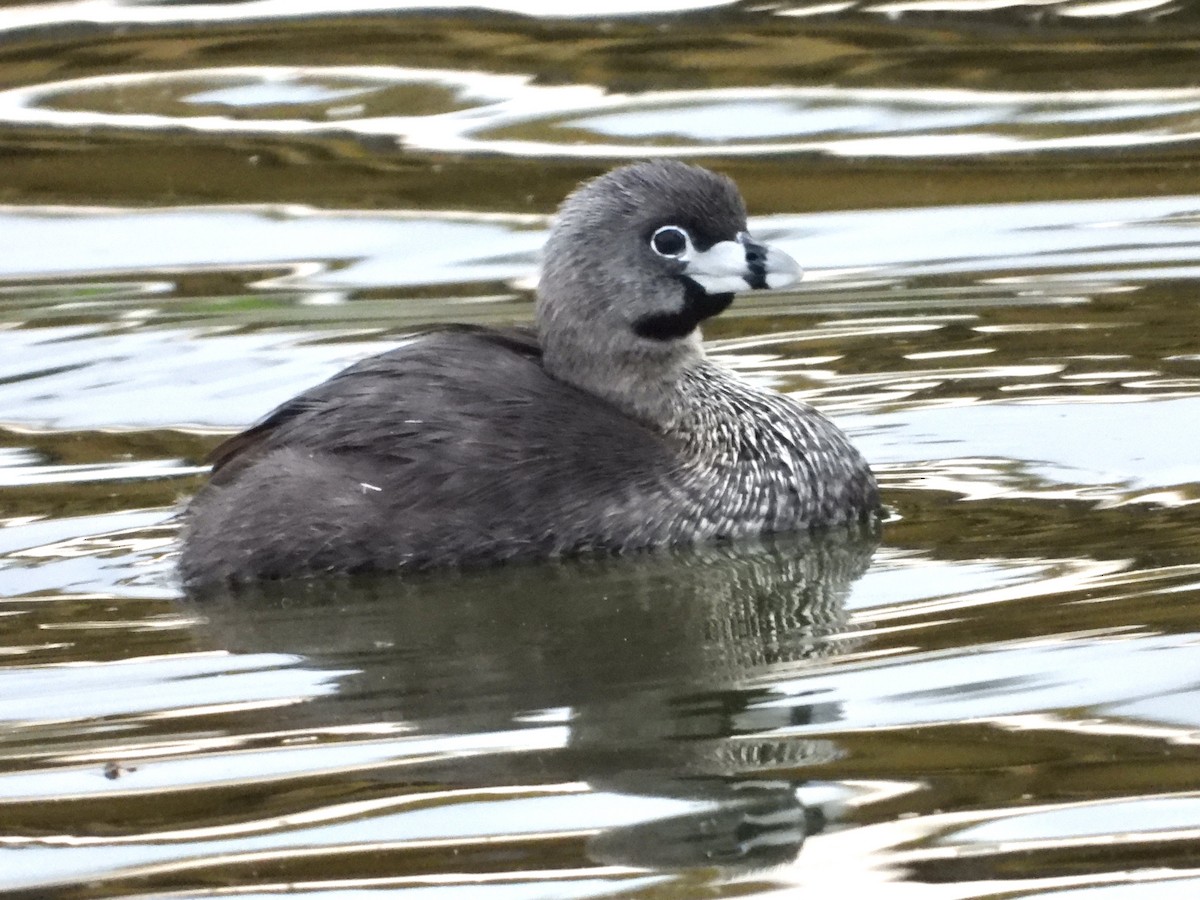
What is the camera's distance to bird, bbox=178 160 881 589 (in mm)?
6504

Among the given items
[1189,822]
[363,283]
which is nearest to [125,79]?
[363,283]

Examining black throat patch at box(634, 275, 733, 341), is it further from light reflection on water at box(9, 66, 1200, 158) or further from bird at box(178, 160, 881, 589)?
light reflection on water at box(9, 66, 1200, 158)

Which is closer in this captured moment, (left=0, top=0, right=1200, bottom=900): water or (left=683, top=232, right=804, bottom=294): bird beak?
(left=0, top=0, right=1200, bottom=900): water

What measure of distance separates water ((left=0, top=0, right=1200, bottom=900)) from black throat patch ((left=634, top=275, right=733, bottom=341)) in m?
0.70

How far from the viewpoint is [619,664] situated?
555 centimetres

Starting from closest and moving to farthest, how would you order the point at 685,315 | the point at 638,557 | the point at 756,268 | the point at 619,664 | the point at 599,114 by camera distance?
the point at 619,664 → the point at 638,557 → the point at 756,268 → the point at 685,315 → the point at 599,114

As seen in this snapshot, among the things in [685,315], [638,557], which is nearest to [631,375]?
[685,315]

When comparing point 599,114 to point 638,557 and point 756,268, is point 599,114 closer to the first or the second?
point 756,268

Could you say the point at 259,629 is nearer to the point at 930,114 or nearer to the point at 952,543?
the point at 952,543

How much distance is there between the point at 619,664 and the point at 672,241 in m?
1.70

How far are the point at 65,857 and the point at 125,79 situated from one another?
765cm

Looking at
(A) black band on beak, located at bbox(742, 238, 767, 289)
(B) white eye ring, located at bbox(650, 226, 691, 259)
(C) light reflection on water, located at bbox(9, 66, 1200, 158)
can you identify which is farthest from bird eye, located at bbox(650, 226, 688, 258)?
(C) light reflection on water, located at bbox(9, 66, 1200, 158)

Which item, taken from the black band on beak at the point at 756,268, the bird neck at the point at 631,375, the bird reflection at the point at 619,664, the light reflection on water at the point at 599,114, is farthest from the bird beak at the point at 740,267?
the light reflection on water at the point at 599,114

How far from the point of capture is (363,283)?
390 inches
